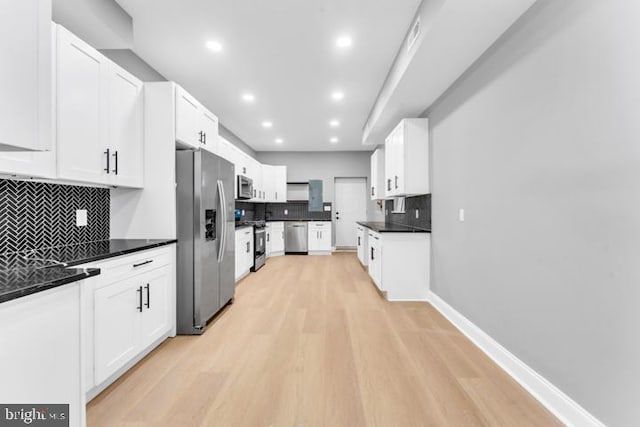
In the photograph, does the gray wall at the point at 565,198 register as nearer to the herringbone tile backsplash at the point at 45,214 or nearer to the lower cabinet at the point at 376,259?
the lower cabinet at the point at 376,259

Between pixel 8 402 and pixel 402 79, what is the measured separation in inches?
138

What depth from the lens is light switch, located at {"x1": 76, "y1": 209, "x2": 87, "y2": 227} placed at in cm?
235

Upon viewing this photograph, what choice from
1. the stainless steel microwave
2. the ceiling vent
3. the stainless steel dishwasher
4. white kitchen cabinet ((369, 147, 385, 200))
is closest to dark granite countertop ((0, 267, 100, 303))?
the ceiling vent

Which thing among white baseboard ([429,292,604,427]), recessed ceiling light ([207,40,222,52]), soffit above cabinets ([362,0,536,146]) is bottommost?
white baseboard ([429,292,604,427])

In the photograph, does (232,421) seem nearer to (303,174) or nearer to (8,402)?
(8,402)

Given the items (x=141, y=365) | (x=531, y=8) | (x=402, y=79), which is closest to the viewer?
(x=531, y=8)

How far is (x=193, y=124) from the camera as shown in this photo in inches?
123

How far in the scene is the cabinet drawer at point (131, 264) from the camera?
1.85 metres

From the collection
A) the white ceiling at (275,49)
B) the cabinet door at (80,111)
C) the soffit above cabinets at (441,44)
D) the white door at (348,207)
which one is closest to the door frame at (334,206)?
the white door at (348,207)

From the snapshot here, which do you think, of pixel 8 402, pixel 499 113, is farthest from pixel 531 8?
pixel 8 402

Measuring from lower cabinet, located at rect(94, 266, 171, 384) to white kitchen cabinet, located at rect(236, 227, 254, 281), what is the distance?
2.07 m

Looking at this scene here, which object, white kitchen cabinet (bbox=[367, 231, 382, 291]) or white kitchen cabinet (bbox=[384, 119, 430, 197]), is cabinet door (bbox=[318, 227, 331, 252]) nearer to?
white kitchen cabinet (bbox=[367, 231, 382, 291])

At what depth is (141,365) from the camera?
2.24 m

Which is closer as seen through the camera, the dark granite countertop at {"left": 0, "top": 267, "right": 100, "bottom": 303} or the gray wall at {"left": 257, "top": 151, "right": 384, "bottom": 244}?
the dark granite countertop at {"left": 0, "top": 267, "right": 100, "bottom": 303}
